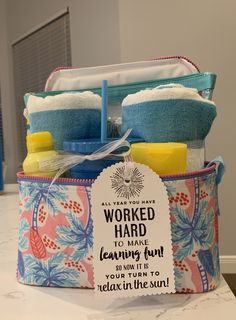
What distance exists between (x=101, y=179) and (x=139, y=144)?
6 centimetres

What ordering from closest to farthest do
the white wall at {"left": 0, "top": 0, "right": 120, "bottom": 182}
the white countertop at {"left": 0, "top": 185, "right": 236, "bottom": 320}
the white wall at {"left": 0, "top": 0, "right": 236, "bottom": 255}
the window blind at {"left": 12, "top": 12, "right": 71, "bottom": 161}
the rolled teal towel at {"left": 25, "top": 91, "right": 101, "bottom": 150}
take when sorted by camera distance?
the white countertop at {"left": 0, "top": 185, "right": 236, "bottom": 320}
the rolled teal towel at {"left": 25, "top": 91, "right": 101, "bottom": 150}
the white wall at {"left": 0, "top": 0, "right": 236, "bottom": 255}
the white wall at {"left": 0, "top": 0, "right": 120, "bottom": 182}
the window blind at {"left": 12, "top": 12, "right": 71, "bottom": 161}

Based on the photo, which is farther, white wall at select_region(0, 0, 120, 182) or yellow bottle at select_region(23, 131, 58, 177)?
white wall at select_region(0, 0, 120, 182)

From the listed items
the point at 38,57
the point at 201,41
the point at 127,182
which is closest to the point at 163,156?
the point at 127,182

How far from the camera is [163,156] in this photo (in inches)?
16.5

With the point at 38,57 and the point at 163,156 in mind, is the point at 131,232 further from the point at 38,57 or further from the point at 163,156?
the point at 38,57

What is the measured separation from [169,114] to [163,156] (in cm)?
6

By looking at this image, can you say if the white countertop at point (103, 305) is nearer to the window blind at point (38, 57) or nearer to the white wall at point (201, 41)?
the white wall at point (201, 41)

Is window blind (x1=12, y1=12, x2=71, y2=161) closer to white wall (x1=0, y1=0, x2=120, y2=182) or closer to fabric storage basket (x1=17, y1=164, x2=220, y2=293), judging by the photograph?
white wall (x1=0, y1=0, x2=120, y2=182)

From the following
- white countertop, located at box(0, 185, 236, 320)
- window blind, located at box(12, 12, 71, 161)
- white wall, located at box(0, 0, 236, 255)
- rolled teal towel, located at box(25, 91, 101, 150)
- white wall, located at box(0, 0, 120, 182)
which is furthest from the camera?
window blind, located at box(12, 12, 71, 161)

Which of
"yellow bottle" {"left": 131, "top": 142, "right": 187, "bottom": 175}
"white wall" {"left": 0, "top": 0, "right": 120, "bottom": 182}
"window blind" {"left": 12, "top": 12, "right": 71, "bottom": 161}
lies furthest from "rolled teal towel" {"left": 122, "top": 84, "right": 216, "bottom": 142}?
"window blind" {"left": 12, "top": 12, "right": 71, "bottom": 161}

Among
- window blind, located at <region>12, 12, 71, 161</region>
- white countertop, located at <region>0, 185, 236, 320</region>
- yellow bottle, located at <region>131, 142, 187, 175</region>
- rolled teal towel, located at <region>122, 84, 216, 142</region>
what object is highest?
window blind, located at <region>12, 12, 71, 161</region>

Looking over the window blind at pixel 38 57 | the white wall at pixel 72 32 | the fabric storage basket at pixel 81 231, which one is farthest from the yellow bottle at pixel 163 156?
the window blind at pixel 38 57

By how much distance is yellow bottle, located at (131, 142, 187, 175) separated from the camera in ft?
1.36

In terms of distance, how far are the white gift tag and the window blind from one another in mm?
2288
